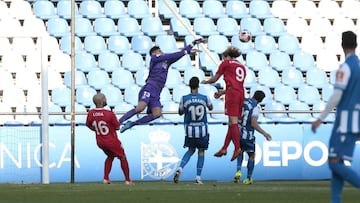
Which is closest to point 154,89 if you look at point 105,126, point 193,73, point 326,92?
point 105,126

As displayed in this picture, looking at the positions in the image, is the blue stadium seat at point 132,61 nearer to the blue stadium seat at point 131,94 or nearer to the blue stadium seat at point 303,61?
the blue stadium seat at point 131,94

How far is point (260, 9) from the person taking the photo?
2734cm

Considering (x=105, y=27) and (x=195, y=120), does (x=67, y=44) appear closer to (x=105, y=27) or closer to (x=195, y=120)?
(x=105, y=27)

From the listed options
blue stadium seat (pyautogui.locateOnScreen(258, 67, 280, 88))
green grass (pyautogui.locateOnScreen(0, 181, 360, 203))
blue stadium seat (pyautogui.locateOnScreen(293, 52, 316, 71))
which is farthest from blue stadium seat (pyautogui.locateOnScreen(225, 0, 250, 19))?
green grass (pyautogui.locateOnScreen(0, 181, 360, 203))

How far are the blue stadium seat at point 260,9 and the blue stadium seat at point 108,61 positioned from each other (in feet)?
13.4

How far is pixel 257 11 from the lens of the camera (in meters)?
27.3

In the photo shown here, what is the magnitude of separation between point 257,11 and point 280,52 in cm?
161

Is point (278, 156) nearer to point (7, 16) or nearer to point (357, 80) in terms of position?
point (7, 16)

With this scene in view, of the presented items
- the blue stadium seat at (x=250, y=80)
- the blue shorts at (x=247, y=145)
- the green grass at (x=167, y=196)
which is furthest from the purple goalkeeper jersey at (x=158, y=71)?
the blue stadium seat at (x=250, y=80)

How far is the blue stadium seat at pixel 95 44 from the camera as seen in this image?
25.7 meters

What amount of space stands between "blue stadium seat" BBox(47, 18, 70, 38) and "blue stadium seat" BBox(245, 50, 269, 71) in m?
4.59

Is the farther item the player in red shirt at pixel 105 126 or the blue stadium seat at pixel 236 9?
the blue stadium seat at pixel 236 9

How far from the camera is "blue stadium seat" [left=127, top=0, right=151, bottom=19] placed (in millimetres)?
26712

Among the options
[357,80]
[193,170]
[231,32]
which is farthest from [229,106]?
[231,32]
